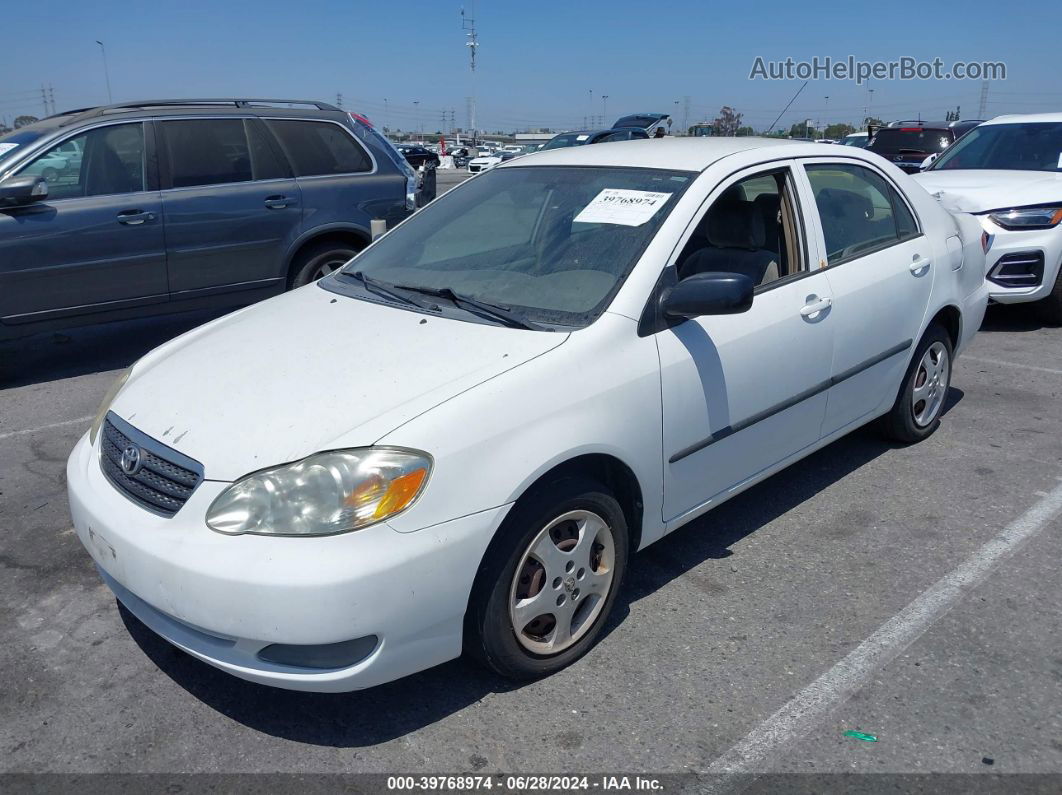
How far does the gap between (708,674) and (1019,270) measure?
5851mm

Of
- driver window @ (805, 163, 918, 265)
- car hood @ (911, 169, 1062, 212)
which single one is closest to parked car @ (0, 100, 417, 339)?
driver window @ (805, 163, 918, 265)

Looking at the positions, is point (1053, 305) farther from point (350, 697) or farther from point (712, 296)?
point (350, 697)

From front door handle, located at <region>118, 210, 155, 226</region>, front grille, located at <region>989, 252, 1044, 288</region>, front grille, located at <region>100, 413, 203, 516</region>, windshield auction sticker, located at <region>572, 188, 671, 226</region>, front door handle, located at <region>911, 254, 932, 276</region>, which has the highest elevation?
windshield auction sticker, located at <region>572, 188, 671, 226</region>

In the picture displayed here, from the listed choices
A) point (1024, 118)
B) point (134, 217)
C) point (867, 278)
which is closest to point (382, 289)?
point (867, 278)

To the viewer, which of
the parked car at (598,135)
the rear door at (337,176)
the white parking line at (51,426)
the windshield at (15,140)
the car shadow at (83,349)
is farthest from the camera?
the parked car at (598,135)

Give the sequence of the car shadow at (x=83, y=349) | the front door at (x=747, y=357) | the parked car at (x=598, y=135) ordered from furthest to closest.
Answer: the parked car at (x=598, y=135) → the car shadow at (x=83, y=349) → the front door at (x=747, y=357)

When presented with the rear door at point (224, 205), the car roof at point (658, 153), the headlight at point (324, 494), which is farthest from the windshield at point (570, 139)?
the headlight at point (324, 494)

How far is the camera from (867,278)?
4.02m

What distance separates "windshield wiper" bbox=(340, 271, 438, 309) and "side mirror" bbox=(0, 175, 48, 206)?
10.3 ft

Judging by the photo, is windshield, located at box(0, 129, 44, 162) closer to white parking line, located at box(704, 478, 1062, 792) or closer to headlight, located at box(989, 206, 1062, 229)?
white parking line, located at box(704, 478, 1062, 792)

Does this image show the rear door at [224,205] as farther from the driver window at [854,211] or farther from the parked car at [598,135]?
the parked car at [598,135]

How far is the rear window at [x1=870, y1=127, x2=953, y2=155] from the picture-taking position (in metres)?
14.7

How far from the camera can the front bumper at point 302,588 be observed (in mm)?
2352

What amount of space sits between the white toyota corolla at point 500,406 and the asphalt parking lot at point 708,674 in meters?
0.26
